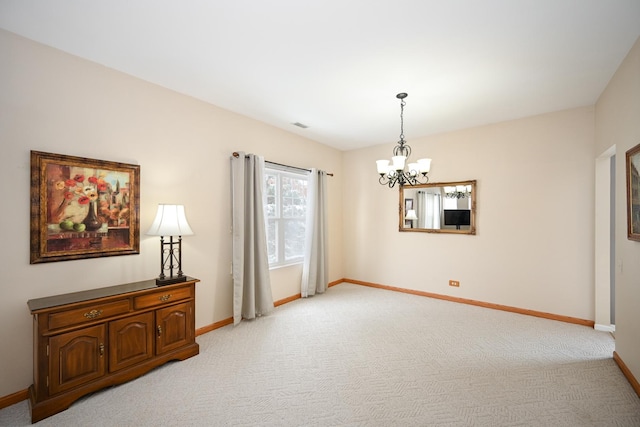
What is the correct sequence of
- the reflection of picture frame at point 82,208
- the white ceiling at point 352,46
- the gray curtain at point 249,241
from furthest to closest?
the gray curtain at point 249,241, the reflection of picture frame at point 82,208, the white ceiling at point 352,46

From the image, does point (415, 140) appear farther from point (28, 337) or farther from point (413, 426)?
point (28, 337)

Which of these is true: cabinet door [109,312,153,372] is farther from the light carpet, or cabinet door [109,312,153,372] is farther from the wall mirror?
the wall mirror

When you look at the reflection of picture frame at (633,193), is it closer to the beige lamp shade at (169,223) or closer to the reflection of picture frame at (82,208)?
the beige lamp shade at (169,223)

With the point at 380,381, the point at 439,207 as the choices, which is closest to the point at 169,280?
the point at 380,381

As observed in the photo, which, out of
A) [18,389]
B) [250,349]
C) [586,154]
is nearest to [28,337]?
[18,389]

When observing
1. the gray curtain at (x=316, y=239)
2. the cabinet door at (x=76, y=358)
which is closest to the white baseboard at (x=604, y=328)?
the gray curtain at (x=316, y=239)

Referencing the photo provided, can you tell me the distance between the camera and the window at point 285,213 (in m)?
4.43

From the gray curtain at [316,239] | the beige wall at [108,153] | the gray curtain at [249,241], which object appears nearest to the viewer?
the beige wall at [108,153]

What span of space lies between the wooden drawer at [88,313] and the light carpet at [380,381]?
605mm

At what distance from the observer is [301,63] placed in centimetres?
257

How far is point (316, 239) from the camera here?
4957 millimetres

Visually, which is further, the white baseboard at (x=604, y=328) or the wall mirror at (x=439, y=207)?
the wall mirror at (x=439, y=207)

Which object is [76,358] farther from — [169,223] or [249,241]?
[249,241]

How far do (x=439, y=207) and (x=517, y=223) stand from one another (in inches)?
42.7
